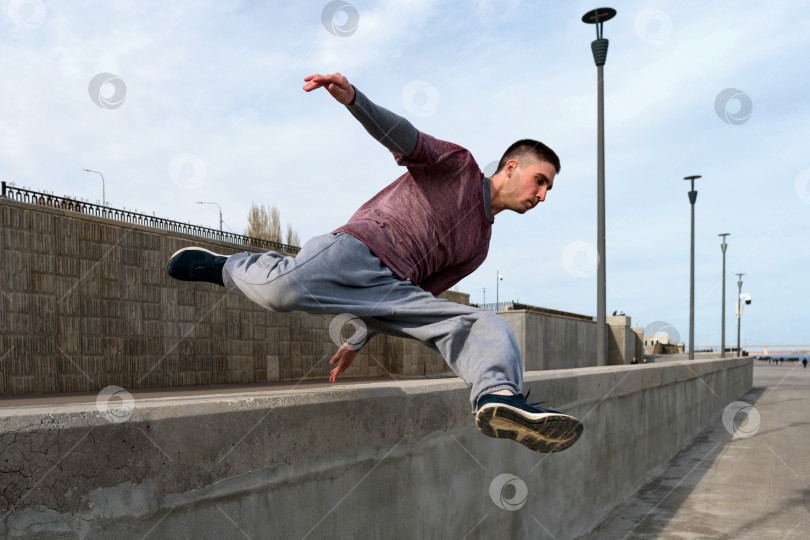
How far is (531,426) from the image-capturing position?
228 centimetres

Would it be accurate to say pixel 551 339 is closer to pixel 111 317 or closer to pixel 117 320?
pixel 117 320

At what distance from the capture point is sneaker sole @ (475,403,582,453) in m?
2.26

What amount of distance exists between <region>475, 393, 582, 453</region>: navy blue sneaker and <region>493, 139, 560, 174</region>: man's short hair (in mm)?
1082

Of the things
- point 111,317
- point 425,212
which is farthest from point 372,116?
point 111,317

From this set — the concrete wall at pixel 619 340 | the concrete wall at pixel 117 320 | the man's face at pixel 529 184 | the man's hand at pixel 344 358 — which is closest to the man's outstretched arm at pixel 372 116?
the man's face at pixel 529 184

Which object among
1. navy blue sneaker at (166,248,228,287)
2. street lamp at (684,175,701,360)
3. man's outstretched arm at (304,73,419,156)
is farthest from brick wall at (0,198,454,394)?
street lamp at (684,175,701,360)

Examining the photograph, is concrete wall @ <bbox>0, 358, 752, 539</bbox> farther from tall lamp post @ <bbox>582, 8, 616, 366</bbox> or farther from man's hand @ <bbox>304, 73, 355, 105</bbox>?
tall lamp post @ <bbox>582, 8, 616, 366</bbox>

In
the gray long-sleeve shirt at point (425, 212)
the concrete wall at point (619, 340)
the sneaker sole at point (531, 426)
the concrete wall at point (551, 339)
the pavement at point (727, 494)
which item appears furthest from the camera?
the concrete wall at point (619, 340)

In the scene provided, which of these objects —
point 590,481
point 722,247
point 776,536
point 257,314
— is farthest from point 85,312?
point 722,247

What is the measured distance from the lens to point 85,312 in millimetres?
16438

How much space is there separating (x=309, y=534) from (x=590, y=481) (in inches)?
156

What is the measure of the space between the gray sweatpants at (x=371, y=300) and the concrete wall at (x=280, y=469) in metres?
0.36

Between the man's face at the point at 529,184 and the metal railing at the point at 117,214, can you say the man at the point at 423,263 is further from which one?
the metal railing at the point at 117,214

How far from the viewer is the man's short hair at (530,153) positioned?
2898 millimetres
